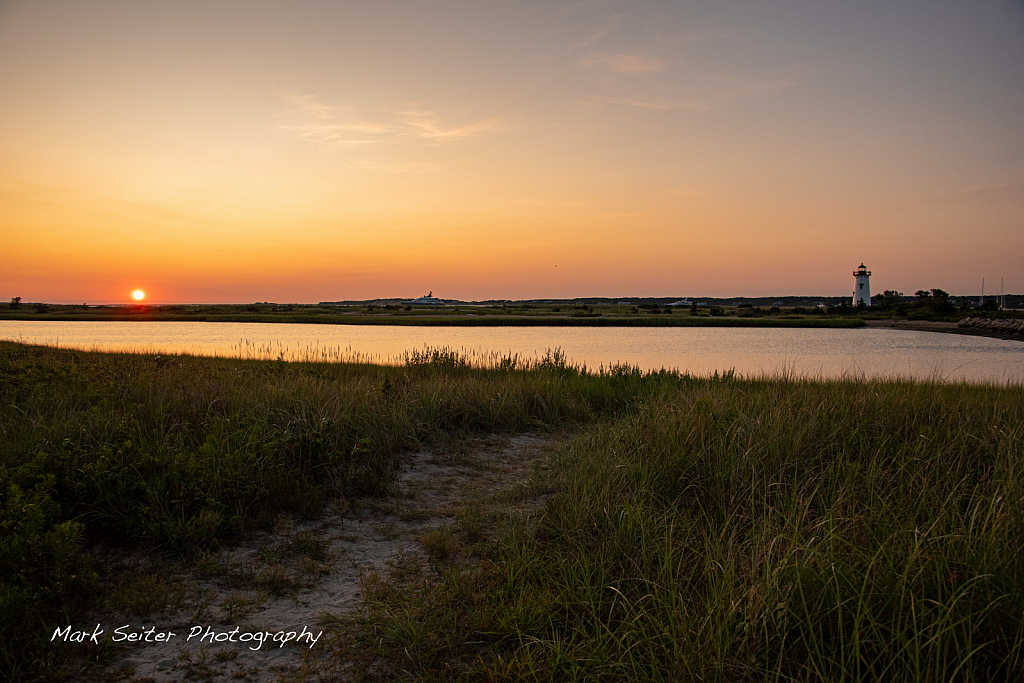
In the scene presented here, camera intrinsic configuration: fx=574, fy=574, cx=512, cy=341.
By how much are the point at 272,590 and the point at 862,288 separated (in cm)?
10351

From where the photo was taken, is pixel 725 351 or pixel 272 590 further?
pixel 725 351

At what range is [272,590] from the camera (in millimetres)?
3996

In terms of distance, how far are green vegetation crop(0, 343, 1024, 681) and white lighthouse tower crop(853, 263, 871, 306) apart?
94.9m

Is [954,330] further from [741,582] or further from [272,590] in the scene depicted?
[272,590]

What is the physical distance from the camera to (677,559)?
12.4 ft

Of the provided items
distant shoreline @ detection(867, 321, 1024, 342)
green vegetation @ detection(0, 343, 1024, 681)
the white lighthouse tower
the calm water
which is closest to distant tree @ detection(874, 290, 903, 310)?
the white lighthouse tower

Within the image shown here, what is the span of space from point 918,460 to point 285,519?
584 centimetres

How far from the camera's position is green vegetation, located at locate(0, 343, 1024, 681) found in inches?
113

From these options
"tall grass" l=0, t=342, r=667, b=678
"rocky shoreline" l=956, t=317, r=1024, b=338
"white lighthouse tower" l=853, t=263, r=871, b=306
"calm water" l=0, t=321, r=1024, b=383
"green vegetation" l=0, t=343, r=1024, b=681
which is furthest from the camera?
"white lighthouse tower" l=853, t=263, r=871, b=306

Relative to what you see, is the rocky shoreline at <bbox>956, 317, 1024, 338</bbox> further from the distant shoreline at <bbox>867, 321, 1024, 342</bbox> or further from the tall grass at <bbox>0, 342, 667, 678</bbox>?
the tall grass at <bbox>0, 342, 667, 678</bbox>

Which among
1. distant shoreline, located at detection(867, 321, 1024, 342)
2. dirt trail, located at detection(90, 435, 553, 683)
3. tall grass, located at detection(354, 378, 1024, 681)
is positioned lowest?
dirt trail, located at detection(90, 435, 553, 683)

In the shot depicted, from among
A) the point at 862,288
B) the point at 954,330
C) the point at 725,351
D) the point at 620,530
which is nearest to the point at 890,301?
the point at 862,288

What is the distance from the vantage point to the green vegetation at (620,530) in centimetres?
287

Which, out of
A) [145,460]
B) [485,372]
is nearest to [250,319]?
[485,372]
